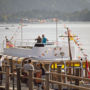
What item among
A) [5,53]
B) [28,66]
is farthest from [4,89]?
[5,53]

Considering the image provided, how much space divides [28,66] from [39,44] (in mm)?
8496

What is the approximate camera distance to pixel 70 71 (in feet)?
85.5

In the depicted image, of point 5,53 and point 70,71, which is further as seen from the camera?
point 5,53

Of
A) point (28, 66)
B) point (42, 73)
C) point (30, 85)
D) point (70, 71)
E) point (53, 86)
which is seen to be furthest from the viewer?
point (70, 71)

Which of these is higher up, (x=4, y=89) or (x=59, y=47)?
(x=59, y=47)

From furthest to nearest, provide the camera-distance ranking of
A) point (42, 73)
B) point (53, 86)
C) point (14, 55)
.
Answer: point (14, 55) < point (42, 73) < point (53, 86)

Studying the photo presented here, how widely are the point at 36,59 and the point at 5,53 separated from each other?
12.7 feet

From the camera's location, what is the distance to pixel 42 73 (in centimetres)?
2423

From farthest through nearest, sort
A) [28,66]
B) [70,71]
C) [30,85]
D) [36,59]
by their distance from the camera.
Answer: [36,59] < [70,71] < [28,66] < [30,85]

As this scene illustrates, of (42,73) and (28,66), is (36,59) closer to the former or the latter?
(42,73)

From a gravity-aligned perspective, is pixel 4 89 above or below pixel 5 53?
below

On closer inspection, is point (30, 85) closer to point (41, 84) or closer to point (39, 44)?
point (41, 84)

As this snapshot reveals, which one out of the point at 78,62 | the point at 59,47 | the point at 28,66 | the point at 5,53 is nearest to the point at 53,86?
the point at 28,66

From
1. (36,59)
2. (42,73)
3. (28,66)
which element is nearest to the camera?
(28,66)
